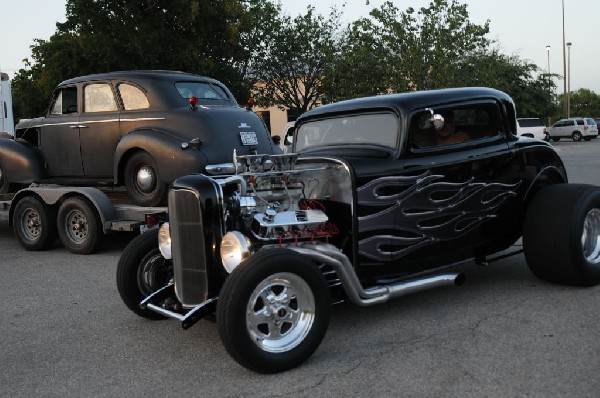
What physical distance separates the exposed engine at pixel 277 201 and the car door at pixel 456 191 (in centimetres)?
60

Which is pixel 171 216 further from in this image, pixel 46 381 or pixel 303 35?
pixel 303 35

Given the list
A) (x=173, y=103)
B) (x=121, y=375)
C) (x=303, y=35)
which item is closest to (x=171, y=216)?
(x=121, y=375)

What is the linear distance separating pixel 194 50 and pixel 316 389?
21403 mm

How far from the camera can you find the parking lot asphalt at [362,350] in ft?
11.4

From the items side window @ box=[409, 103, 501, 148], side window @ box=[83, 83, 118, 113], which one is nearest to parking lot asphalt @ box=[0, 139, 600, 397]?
side window @ box=[409, 103, 501, 148]

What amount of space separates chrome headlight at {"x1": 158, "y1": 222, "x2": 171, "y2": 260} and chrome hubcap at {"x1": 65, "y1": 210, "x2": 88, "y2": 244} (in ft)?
12.2

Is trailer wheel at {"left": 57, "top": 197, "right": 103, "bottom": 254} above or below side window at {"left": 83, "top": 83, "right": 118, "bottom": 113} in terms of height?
below

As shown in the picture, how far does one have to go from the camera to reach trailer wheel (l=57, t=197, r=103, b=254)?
7703 mm

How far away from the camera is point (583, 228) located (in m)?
5.20

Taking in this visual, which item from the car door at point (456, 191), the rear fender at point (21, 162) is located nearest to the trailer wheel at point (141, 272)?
the car door at point (456, 191)

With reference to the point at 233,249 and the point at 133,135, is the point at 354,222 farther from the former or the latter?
the point at 133,135

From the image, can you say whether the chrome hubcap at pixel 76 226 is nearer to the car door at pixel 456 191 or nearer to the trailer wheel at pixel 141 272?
the trailer wheel at pixel 141 272

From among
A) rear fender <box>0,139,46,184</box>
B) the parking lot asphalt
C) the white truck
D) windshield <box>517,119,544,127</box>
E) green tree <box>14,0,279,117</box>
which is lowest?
the parking lot asphalt

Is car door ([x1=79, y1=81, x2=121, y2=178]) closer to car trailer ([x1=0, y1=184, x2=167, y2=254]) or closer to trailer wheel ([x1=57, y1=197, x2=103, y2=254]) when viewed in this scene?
car trailer ([x1=0, y1=184, x2=167, y2=254])
